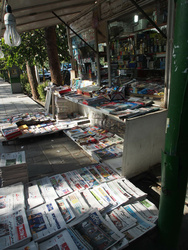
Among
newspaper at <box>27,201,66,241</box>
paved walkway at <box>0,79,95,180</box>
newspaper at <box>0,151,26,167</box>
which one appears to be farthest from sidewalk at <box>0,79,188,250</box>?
newspaper at <box>27,201,66,241</box>

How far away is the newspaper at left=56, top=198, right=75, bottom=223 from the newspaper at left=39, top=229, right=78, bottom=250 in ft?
0.63

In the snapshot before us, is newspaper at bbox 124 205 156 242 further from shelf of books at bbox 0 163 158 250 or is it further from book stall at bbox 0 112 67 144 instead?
book stall at bbox 0 112 67 144

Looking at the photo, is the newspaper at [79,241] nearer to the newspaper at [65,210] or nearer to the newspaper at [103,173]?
the newspaper at [65,210]

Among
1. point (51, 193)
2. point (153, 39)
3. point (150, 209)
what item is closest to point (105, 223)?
point (150, 209)

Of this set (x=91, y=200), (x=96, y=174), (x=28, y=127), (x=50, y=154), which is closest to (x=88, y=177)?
(x=96, y=174)

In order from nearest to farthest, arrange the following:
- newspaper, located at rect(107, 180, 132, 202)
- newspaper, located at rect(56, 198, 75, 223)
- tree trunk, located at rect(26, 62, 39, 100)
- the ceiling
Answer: newspaper, located at rect(56, 198, 75, 223) < newspaper, located at rect(107, 180, 132, 202) < the ceiling < tree trunk, located at rect(26, 62, 39, 100)

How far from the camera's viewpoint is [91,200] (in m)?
2.28

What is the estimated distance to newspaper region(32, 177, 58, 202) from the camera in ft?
7.68

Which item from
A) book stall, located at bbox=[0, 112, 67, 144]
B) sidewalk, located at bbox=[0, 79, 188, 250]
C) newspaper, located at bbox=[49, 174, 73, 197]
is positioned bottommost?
sidewalk, located at bbox=[0, 79, 188, 250]

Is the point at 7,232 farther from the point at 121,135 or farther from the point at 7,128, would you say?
the point at 7,128

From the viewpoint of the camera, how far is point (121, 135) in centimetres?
412

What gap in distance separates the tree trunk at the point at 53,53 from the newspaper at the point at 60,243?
5.58 m

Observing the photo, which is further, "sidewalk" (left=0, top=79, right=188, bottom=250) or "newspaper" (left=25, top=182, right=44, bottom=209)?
"newspaper" (left=25, top=182, right=44, bottom=209)

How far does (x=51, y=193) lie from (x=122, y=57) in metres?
2.73
